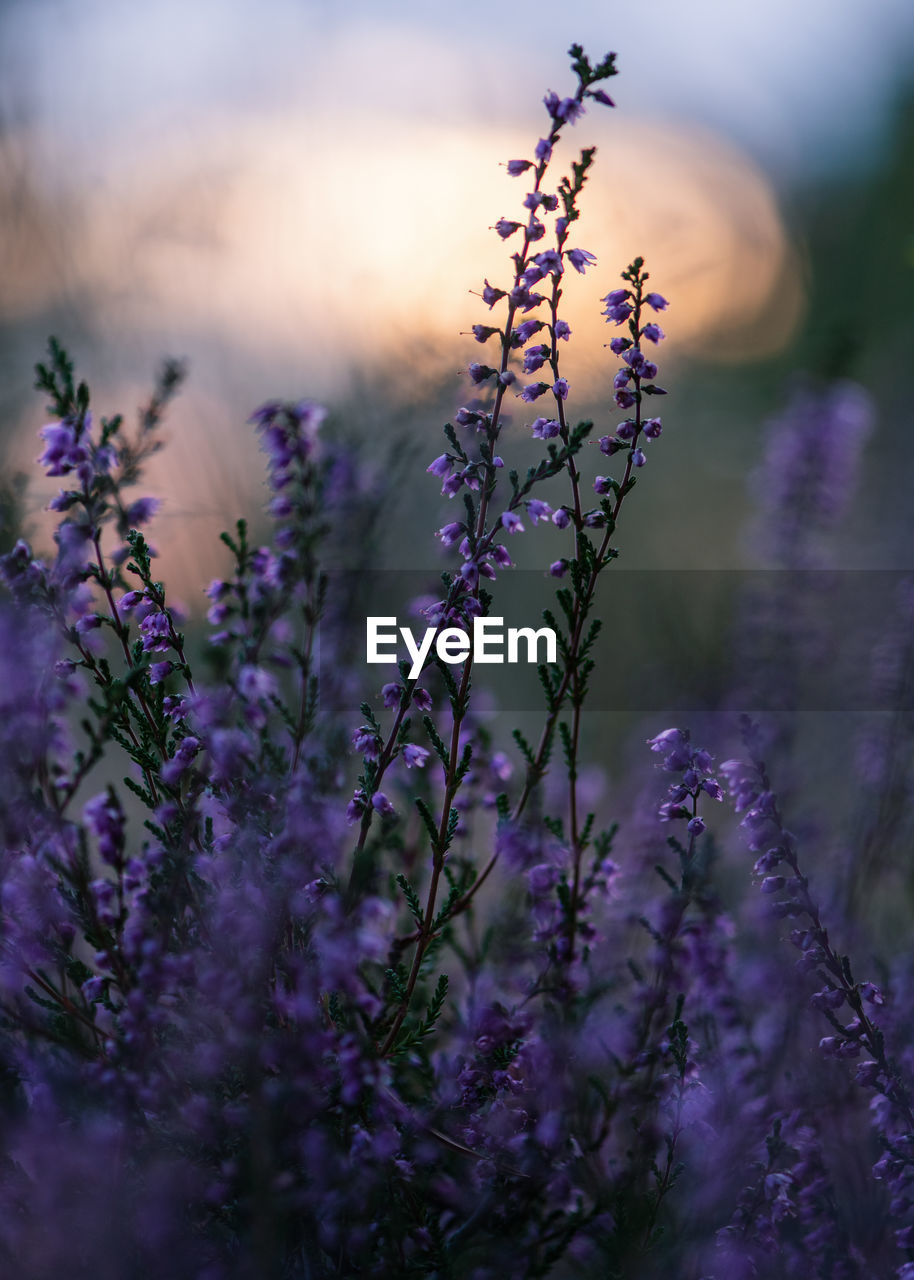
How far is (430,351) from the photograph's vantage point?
4.42 metres

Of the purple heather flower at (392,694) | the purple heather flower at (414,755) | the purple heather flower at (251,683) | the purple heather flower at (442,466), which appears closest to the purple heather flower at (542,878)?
the purple heather flower at (414,755)

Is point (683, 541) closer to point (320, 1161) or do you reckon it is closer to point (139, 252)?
point (139, 252)

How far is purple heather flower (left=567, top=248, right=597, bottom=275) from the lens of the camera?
103 inches

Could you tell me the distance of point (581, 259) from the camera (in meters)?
2.62

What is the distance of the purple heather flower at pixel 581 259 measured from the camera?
8.56 ft

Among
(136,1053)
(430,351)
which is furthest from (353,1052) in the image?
(430,351)

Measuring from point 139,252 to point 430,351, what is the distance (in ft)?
3.89

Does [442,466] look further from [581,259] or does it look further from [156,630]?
[156,630]

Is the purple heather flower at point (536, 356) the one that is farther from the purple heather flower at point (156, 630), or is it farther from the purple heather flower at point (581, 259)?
the purple heather flower at point (156, 630)

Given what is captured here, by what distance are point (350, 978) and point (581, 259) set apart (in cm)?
175

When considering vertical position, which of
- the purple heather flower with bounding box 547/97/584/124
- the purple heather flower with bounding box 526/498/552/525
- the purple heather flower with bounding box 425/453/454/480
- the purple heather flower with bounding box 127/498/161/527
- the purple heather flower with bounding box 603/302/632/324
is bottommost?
the purple heather flower with bounding box 526/498/552/525

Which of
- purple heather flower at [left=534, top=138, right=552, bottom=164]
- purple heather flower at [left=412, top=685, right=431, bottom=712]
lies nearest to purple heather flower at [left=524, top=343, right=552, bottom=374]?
purple heather flower at [left=534, top=138, right=552, bottom=164]

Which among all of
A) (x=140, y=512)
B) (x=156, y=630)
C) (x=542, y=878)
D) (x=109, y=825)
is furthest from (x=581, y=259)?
(x=109, y=825)

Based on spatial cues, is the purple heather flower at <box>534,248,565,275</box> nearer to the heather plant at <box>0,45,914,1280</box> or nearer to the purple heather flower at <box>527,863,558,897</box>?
the heather plant at <box>0,45,914,1280</box>
